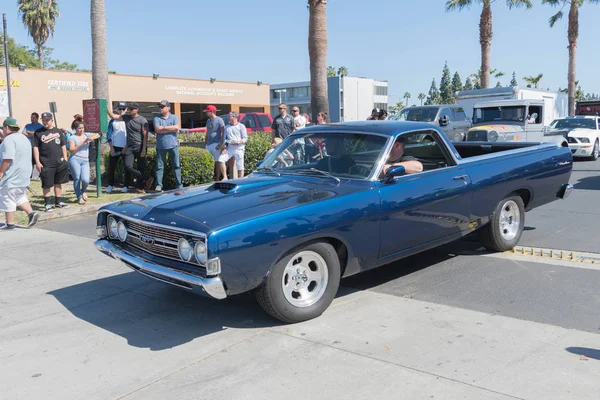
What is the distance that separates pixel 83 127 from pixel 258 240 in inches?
323

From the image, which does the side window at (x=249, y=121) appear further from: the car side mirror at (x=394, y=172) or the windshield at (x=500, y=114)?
the car side mirror at (x=394, y=172)

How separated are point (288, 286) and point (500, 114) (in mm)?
14371

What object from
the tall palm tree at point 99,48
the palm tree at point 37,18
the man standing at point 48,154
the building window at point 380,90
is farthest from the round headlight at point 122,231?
the building window at point 380,90

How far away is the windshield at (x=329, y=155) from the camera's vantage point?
5539mm

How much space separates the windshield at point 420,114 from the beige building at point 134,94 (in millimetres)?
21701

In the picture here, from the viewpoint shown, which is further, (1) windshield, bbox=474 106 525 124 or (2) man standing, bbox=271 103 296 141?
(1) windshield, bbox=474 106 525 124

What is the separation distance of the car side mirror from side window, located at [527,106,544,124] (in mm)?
12673

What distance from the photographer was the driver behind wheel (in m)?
5.59

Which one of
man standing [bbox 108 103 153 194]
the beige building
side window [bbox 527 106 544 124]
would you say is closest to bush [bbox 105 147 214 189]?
man standing [bbox 108 103 153 194]

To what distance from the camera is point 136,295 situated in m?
5.74

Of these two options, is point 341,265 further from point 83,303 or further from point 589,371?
point 83,303

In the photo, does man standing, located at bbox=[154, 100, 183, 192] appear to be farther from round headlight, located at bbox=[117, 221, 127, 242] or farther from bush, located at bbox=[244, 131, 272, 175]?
round headlight, located at bbox=[117, 221, 127, 242]

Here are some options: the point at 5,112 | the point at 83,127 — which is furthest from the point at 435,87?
the point at 83,127

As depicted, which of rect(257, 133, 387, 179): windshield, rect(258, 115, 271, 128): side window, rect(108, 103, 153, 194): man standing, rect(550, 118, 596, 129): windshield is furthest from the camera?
rect(258, 115, 271, 128): side window
